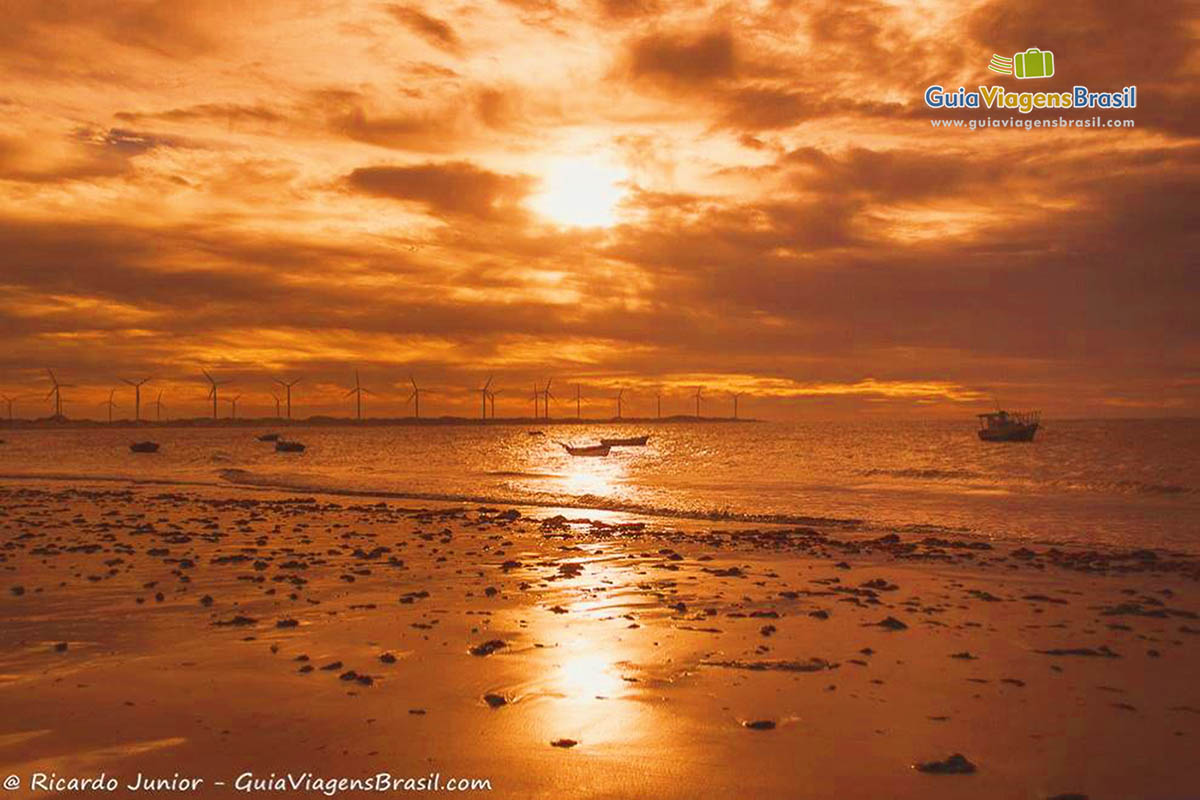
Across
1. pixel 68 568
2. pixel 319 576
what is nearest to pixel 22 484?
pixel 68 568

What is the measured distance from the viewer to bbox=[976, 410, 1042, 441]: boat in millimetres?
126812

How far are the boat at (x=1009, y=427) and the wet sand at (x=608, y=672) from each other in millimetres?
116000

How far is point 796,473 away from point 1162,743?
5794 cm

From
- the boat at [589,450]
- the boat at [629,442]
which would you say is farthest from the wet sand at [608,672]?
the boat at [629,442]

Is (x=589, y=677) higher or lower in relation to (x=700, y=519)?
higher

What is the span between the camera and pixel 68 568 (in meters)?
17.0

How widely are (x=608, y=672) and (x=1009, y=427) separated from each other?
431 feet

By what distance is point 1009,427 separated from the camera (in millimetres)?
128000

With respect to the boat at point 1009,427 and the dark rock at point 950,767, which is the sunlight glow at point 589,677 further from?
the boat at point 1009,427

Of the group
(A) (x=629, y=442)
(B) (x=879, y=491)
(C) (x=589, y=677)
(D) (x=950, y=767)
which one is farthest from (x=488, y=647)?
(A) (x=629, y=442)

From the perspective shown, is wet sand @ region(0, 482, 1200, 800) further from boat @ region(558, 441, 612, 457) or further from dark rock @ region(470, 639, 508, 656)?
boat @ region(558, 441, 612, 457)

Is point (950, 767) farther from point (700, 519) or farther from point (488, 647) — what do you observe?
point (700, 519)

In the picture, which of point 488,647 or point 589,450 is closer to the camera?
point 488,647

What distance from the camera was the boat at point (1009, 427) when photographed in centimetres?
12681
